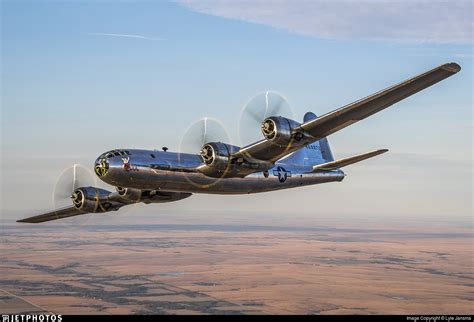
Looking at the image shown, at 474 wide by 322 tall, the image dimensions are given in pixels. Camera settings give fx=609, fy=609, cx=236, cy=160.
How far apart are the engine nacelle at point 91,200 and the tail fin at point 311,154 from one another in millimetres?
15313

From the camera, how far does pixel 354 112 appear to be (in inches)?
1499

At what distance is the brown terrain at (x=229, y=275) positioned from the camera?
8125cm

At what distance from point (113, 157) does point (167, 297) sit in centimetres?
4735

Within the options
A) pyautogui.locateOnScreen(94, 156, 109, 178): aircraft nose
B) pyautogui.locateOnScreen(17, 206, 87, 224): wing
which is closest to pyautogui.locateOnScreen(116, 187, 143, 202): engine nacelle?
pyautogui.locateOnScreen(94, 156, 109, 178): aircraft nose

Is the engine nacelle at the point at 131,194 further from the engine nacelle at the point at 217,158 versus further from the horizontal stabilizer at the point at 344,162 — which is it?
the horizontal stabilizer at the point at 344,162

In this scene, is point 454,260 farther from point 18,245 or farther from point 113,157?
point 113,157

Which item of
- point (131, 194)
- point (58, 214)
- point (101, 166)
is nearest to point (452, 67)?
point (101, 166)

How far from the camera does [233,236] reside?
594ft

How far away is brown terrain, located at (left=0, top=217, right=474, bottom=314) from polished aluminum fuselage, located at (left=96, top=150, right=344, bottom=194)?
12.7m

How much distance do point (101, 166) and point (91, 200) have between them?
10.5 metres

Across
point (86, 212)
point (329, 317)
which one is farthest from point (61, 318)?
point (329, 317)

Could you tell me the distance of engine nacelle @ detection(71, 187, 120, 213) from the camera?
166 ft

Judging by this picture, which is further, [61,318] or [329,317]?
[329,317]

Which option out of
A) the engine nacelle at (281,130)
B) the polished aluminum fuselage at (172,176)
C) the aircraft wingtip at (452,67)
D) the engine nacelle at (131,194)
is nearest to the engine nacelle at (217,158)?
the polished aluminum fuselage at (172,176)
